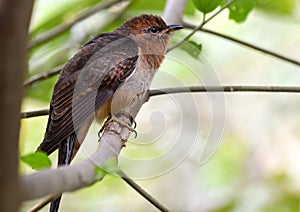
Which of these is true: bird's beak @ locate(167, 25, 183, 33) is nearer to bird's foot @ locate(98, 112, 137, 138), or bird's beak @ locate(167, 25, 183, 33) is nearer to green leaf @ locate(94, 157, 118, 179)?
bird's foot @ locate(98, 112, 137, 138)

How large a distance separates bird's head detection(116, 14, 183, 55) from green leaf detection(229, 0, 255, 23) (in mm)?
343

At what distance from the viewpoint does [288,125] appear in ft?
16.0

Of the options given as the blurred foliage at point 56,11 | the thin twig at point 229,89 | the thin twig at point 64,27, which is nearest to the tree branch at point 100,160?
the thin twig at point 229,89

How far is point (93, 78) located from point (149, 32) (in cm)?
63

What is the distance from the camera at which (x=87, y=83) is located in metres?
2.42

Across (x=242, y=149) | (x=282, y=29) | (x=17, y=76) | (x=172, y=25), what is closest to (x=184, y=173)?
(x=242, y=149)

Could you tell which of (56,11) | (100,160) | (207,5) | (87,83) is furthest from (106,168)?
(56,11)

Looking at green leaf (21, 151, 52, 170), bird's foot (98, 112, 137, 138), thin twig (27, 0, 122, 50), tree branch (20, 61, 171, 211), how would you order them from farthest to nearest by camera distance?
thin twig (27, 0, 122, 50)
bird's foot (98, 112, 137, 138)
green leaf (21, 151, 52, 170)
tree branch (20, 61, 171, 211)

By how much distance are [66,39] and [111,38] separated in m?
0.69

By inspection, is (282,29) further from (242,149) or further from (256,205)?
(256,205)

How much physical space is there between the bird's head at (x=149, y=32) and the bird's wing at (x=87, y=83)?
186 mm

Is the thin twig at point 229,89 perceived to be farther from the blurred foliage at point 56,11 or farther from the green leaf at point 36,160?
the blurred foliage at point 56,11

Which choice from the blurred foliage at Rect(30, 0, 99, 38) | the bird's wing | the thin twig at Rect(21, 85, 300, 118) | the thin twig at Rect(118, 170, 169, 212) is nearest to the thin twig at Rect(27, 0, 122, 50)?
the blurred foliage at Rect(30, 0, 99, 38)

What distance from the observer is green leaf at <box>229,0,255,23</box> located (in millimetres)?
2854
